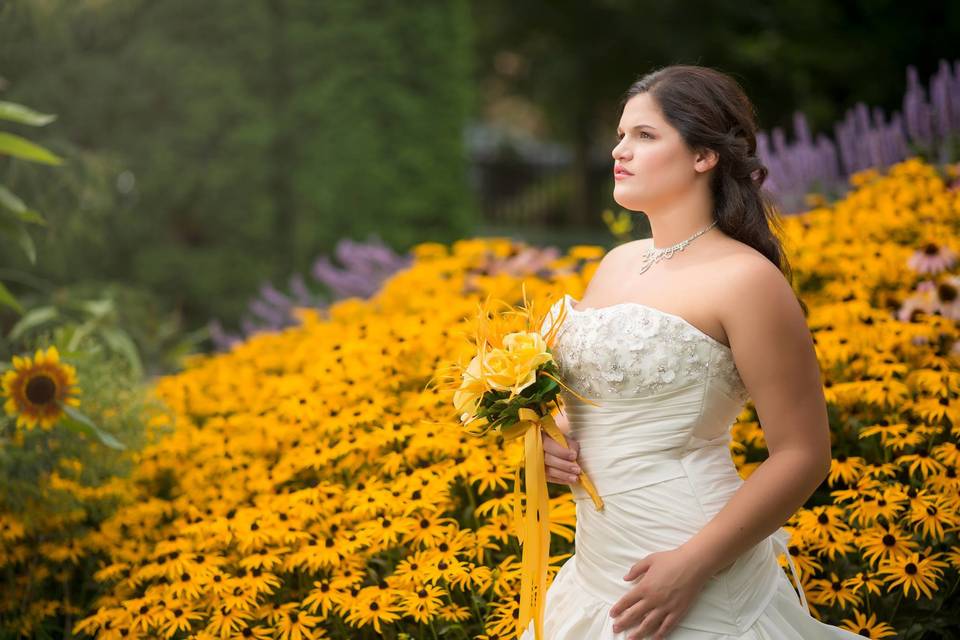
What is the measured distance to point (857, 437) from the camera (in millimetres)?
3344

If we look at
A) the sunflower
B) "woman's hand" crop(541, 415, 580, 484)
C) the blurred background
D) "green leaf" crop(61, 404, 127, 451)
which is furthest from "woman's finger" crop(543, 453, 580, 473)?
the blurred background

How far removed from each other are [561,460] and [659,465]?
21 cm

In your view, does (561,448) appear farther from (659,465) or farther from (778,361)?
(778,361)

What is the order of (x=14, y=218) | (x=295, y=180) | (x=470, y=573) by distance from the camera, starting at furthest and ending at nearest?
1. (x=295, y=180)
2. (x=14, y=218)
3. (x=470, y=573)

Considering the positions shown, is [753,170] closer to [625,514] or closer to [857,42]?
[625,514]

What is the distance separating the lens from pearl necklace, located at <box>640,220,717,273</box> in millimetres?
2154

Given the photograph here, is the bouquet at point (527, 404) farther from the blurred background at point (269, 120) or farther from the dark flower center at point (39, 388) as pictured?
the blurred background at point (269, 120)

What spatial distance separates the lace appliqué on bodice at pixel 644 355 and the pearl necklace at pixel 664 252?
0.13m

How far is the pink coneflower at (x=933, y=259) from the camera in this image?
3785mm

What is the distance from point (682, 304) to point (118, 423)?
89.4 inches

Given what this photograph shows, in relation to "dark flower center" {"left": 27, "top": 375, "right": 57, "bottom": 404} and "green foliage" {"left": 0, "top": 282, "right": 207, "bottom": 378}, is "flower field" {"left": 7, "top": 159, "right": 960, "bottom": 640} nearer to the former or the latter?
"dark flower center" {"left": 27, "top": 375, "right": 57, "bottom": 404}

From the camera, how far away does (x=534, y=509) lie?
220 cm

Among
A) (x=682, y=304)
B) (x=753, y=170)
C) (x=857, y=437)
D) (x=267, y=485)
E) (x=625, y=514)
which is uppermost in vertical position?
(x=753, y=170)

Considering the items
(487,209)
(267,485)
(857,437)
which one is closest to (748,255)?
(857,437)
